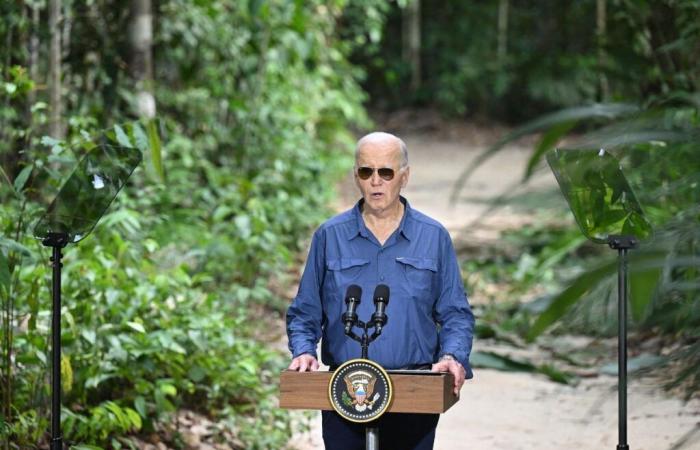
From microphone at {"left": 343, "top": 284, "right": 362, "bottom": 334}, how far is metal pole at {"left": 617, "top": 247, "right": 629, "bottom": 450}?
1.89ft

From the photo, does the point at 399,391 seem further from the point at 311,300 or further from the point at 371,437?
the point at 311,300

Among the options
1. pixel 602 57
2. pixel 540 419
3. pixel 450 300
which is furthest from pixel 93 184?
pixel 602 57

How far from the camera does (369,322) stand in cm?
283

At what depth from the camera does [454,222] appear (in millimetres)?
12688

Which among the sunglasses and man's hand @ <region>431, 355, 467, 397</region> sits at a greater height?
the sunglasses

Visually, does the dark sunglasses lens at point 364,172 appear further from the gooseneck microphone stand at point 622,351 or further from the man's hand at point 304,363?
the gooseneck microphone stand at point 622,351

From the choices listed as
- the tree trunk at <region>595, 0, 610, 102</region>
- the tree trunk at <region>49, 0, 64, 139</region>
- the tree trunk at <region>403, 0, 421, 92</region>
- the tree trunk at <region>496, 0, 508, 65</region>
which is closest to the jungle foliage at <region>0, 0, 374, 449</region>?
the tree trunk at <region>49, 0, 64, 139</region>

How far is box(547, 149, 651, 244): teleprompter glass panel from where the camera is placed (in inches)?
70.9

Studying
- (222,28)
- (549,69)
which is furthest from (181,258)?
(549,69)

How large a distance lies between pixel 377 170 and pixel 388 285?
0.28 meters

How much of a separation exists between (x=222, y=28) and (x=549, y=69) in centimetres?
1603

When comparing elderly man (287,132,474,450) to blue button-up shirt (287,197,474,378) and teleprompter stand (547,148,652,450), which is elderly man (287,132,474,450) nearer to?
blue button-up shirt (287,197,474,378)

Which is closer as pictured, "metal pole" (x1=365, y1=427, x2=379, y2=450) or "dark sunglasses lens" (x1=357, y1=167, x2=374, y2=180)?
"metal pole" (x1=365, y1=427, x2=379, y2=450)

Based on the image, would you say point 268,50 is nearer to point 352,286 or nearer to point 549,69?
point 352,286
